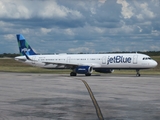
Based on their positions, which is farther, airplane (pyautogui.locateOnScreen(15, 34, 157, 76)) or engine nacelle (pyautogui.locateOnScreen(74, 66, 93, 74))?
engine nacelle (pyautogui.locateOnScreen(74, 66, 93, 74))

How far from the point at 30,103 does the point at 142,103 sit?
524 cm

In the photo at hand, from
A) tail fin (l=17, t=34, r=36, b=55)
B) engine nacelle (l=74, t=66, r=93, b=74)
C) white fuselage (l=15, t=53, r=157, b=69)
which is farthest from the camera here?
tail fin (l=17, t=34, r=36, b=55)

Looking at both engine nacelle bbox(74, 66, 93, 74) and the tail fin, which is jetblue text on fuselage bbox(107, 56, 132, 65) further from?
the tail fin

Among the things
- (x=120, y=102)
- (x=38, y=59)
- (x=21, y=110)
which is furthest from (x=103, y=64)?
(x=21, y=110)

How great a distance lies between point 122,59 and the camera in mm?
48562

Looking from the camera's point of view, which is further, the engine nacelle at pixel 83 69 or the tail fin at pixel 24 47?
the tail fin at pixel 24 47

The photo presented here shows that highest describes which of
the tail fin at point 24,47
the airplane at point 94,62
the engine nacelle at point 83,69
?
the tail fin at point 24,47

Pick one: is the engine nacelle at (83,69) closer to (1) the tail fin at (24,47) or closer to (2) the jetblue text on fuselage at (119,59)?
(2) the jetblue text on fuselage at (119,59)

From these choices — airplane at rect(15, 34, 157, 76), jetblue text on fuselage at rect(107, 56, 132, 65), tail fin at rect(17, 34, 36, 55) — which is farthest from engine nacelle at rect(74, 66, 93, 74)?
tail fin at rect(17, 34, 36, 55)

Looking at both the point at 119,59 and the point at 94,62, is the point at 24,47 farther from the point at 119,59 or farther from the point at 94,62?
the point at 119,59

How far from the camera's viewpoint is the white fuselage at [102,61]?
47.9m

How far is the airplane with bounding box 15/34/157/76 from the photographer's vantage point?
48031 mm

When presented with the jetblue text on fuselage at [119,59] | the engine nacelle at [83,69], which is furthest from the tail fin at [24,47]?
the jetblue text on fuselage at [119,59]

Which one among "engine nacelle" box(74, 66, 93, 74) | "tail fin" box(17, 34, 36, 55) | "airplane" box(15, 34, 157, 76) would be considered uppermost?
"tail fin" box(17, 34, 36, 55)
